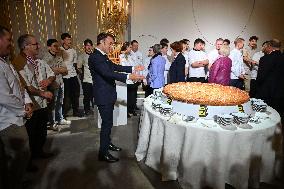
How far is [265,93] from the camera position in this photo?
4.98 meters

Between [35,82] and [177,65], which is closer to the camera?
[35,82]

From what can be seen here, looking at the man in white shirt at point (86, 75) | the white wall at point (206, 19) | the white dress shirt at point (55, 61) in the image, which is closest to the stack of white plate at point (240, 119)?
the white dress shirt at point (55, 61)

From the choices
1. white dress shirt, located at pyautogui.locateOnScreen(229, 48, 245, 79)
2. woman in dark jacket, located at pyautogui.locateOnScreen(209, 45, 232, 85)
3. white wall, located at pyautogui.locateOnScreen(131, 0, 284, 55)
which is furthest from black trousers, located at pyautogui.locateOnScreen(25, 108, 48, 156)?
white wall, located at pyautogui.locateOnScreen(131, 0, 284, 55)

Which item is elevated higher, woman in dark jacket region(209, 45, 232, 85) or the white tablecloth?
woman in dark jacket region(209, 45, 232, 85)

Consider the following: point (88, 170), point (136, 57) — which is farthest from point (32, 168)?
point (136, 57)

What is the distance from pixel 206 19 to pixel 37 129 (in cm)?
606

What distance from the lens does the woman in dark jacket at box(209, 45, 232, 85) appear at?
489cm

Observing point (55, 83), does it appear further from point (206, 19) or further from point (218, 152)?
point (206, 19)

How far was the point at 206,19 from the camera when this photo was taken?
26.8 feet

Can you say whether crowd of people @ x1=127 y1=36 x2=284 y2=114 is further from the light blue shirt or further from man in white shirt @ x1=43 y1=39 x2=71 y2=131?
man in white shirt @ x1=43 y1=39 x2=71 y2=131

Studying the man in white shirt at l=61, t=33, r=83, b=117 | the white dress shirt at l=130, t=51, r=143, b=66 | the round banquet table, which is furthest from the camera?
the white dress shirt at l=130, t=51, r=143, b=66

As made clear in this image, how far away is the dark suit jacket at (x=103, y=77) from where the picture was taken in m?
3.67

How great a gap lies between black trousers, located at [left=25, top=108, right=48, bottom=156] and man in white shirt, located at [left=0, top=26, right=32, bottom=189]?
1059 millimetres

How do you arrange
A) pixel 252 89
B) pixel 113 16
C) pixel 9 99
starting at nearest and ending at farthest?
pixel 9 99
pixel 252 89
pixel 113 16
